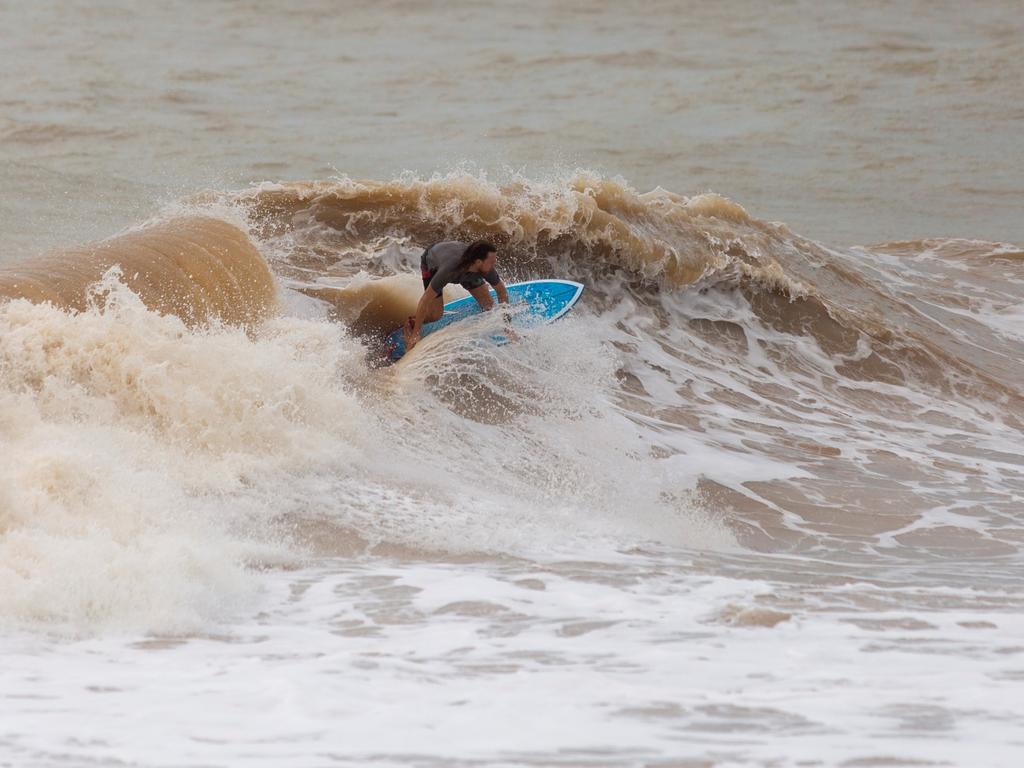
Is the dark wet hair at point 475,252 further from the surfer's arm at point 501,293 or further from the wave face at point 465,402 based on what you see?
the wave face at point 465,402

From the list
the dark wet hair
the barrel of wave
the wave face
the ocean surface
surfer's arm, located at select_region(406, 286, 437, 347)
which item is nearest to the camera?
the ocean surface

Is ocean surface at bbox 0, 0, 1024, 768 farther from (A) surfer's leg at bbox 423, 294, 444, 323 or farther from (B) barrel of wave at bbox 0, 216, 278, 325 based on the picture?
(A) surfer's leg at bbox 423, 294, 444, 323

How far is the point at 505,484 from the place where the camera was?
7820 mm

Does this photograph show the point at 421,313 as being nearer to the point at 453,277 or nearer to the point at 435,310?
the point at 435,310

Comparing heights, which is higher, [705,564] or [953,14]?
[953,14]

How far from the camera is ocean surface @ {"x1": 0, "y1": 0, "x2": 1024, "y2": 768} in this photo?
441 centimetres

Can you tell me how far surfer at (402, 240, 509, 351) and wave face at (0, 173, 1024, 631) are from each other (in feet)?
0.73

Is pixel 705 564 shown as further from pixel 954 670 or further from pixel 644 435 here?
pixel 644 435

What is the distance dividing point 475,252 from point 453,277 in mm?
246

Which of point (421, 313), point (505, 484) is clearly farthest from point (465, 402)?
point (505, 484)

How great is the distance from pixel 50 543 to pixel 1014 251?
47.9 ft

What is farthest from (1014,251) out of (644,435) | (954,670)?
(954,670)

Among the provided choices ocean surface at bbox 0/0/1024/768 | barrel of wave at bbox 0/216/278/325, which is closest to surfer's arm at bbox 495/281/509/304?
ocean surface at bbox 0/0/1024/768

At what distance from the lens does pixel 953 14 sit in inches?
1288
